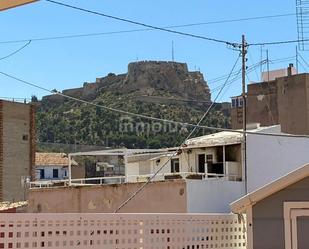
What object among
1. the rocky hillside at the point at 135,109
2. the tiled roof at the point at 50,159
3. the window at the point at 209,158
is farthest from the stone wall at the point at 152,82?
the window at the point at 209,158

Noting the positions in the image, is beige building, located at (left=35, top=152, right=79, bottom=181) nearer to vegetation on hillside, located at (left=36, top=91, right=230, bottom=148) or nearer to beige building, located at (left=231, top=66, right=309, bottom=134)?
vegetation on hillside, located at (left=36, top=91, right=230, bottom=148)

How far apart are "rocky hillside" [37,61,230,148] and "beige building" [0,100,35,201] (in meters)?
12.5

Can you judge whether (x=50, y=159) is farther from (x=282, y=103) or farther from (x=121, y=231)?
(x=121, y=231)

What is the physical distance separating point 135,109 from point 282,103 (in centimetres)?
2782

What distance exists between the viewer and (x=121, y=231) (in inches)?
394

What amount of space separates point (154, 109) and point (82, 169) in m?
20.0

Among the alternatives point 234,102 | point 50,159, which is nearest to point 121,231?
point 234,102

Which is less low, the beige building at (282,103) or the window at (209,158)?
the beige building at (282,103)

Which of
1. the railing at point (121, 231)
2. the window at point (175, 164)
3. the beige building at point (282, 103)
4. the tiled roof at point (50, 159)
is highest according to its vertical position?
the beige building at point (282, 103)

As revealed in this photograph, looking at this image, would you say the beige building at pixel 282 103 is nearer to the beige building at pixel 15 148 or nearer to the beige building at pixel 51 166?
the beige building at pixel 15 148

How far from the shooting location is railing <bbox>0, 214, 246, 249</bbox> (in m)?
8.83

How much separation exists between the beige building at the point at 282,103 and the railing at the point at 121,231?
107ft

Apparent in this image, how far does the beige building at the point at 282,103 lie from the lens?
4434 cm

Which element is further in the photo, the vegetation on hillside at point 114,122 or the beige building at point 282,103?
the vegetation on hillside at point 114,122
